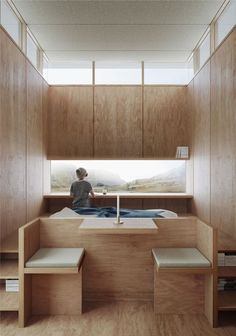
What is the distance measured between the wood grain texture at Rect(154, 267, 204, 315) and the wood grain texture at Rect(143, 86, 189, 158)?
110 inches

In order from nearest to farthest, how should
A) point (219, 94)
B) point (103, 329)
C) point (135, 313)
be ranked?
point (103, 329), point (135, 313), point (219, 94)

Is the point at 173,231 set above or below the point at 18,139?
below

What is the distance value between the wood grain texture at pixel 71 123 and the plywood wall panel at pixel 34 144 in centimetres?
47

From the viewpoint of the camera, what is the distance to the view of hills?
5465mm

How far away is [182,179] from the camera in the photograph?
548cm

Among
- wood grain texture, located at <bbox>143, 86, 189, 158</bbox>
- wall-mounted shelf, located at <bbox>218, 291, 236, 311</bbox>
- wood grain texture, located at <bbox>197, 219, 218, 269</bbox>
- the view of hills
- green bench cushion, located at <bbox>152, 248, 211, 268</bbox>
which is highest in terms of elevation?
wood grain texture, located at <bbox>143, 86, 189, 158</bbox>

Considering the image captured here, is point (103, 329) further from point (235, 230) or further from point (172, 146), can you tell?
point (172, 146)

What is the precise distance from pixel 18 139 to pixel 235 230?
2.69 meters

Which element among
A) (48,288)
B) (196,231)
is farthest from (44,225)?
(196,231)

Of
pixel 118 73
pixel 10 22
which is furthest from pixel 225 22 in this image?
pixel 10 22

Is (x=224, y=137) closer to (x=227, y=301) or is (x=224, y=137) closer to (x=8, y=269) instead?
(x=227, y=301)

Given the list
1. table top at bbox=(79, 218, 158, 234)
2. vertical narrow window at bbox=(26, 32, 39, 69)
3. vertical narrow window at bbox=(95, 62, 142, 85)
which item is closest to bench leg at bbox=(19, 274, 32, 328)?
table top at bbox=(79, 218, 158, 234)

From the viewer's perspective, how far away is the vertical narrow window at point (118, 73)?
530 centimetres

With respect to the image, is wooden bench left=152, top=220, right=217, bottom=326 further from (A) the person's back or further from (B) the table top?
(A) the person's back
